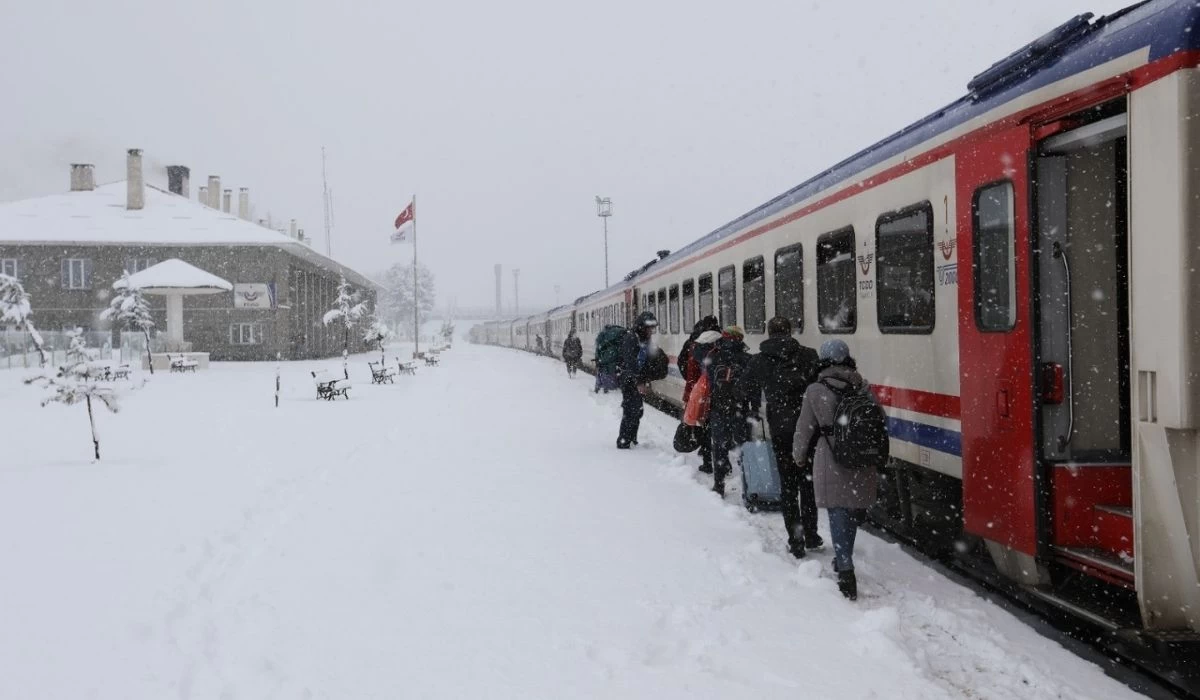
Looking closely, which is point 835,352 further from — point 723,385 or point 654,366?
point 654,366

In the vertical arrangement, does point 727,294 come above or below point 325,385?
above

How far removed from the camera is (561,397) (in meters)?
21.1

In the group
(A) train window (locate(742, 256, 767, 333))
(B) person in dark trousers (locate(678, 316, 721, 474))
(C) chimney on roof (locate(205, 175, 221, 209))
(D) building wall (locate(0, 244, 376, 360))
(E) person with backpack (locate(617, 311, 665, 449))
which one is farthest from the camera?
(C) chimney on roof (locate(205, 175, 221, 209))

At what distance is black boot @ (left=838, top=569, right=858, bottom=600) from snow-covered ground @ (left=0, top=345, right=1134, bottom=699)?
142mm

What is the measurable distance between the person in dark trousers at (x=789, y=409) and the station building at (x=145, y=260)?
40.4 meters

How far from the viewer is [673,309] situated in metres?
17.1

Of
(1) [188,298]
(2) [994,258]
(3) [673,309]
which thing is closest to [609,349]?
(3) [673,309]

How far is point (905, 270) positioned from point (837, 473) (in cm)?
215

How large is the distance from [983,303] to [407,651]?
13.8 ft

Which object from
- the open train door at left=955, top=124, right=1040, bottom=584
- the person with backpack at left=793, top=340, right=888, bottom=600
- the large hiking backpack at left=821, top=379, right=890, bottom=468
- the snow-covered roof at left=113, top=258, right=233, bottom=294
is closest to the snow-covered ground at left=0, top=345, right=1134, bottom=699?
the person with backpack at left=793, top=340, right=888, bottom=600

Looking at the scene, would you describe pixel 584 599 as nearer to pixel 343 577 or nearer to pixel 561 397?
pixel 343 577

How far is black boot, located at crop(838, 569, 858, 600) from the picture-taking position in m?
5.51

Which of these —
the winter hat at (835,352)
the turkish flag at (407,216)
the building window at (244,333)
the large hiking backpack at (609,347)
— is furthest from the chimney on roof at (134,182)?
the winter hat at (835,352)

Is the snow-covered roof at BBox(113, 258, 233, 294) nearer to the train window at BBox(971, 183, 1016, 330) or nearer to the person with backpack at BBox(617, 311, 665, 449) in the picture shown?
the person with backpack at BBox(617, 311, 665, 449)
